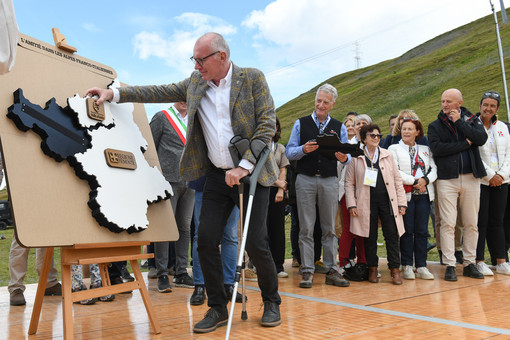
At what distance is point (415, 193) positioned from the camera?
5.30 meters

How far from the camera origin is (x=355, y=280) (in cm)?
511

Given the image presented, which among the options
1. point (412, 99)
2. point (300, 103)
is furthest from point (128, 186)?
point (300, 103)

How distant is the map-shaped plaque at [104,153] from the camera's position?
111 inches

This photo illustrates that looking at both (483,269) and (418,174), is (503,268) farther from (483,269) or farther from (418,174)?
(418,174)

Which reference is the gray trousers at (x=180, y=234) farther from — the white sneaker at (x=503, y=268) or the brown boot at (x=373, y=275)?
the white sneaker at (x=503, y=268)

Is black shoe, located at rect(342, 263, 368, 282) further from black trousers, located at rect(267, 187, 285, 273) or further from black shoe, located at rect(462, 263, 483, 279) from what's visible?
black shoe, located at rect(462, 263, 483, 279)

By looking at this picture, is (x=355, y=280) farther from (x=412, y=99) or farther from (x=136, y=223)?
(x=412, y=99)

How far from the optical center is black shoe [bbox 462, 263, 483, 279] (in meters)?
5.02

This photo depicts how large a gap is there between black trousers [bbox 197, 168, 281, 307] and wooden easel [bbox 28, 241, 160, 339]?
44 cm

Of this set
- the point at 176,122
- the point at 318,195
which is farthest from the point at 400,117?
the point at 176,122

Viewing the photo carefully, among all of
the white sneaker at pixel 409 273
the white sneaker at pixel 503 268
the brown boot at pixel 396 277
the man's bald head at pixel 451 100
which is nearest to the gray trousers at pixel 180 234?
the brown boot at pixel 396 277

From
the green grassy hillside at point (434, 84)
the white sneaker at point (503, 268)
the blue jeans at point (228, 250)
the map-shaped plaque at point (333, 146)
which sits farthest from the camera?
the green grassy hillside at point (434, 84)

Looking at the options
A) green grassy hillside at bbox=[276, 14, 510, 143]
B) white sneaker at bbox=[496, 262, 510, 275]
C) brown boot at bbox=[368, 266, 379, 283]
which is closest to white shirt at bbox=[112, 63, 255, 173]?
brown boot at bbox=[368, 266, 379, 283]

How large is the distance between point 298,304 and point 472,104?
88.3 ft
